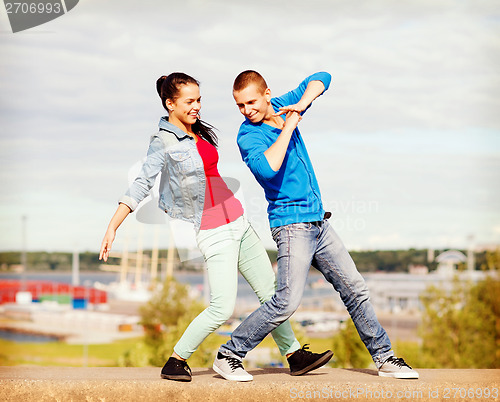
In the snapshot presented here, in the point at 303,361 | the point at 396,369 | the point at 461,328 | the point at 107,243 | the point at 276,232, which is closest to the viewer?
the point at 107,243

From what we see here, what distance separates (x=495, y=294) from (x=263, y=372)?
84.9 feet

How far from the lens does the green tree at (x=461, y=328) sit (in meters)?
25.2

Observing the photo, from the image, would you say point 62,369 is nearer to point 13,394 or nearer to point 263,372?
point 13,394

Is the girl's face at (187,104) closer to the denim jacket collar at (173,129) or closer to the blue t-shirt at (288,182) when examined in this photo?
the denim jacket collar at (173,129)

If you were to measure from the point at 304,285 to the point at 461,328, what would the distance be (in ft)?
78.9

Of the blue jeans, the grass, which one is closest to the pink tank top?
the blue jeans

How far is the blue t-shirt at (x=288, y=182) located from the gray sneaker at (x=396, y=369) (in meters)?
1.11

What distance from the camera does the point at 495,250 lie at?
94.5ft

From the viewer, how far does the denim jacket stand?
3832mm

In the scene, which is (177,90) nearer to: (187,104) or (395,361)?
(187,104)

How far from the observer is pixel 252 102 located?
12.6 feet

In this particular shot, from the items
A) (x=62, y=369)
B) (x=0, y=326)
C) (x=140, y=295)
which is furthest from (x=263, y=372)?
(x=140, y=295)
